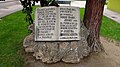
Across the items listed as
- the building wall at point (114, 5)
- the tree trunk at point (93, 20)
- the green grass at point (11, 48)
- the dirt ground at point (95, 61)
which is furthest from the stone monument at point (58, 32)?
the building wall at point (114, 5)

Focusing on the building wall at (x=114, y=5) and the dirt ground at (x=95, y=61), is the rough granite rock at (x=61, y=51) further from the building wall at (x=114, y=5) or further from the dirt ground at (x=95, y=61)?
the building wall at (x=114, y=5)

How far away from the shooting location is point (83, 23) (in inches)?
205

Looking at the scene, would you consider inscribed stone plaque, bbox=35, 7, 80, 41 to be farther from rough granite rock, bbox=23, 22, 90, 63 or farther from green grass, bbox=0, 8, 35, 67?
green grass, bbox=0, 8, 35, 67

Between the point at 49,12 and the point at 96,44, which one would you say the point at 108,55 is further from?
the point at 49,12

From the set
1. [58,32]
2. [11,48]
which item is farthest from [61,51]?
[11,48]

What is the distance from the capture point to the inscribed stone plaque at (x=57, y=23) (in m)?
4.95

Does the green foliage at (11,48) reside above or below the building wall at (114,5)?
above

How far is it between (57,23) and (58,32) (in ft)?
0.69

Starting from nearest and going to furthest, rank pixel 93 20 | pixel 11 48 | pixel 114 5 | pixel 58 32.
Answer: pixel 58 32
pixel 93 20
pixel 11 48
pixel 114 5

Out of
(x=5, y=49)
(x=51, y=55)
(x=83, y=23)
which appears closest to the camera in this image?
(x=51, y=55)

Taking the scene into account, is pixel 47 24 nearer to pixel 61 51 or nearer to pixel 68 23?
pixel 68 23

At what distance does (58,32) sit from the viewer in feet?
16.2

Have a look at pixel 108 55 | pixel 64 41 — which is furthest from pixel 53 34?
pixel 108 55

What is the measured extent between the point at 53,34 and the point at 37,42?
1.38ft
